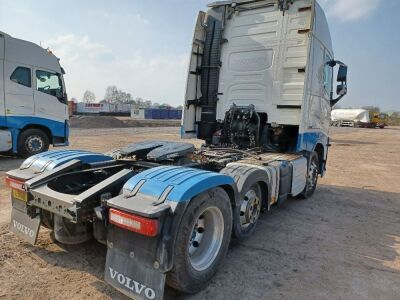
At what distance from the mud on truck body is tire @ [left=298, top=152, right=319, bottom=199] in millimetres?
48

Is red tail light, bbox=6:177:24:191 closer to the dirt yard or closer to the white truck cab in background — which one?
the dirt yard

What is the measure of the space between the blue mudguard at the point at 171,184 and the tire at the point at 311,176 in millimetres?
3807

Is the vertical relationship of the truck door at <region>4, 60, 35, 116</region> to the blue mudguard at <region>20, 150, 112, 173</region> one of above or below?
above

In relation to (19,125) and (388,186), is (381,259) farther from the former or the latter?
(19,125)

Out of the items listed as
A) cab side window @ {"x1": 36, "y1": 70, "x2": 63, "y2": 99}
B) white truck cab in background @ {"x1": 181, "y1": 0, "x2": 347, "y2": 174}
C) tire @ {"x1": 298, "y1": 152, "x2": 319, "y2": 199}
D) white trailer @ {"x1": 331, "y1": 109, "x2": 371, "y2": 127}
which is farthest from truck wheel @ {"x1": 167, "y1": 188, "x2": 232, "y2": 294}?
white trailer @ {"x1": 331, "y1": 109, "x2": 371, "y2": 127}

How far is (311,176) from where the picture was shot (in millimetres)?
6496

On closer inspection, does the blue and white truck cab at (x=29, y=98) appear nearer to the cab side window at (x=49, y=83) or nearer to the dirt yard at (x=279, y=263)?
the cab side window at (x=49, y=83)

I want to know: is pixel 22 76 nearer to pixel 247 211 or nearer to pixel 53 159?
pixel 53 159

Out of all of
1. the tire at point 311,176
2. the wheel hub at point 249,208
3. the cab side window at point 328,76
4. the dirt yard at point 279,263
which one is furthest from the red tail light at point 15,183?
the cab side window at point 328,76

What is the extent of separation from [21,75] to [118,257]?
852 cm

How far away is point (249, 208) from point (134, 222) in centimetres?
186

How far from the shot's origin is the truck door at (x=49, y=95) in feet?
31.3

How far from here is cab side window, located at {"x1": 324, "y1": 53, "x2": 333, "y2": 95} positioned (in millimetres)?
6547

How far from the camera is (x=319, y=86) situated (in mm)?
6234
